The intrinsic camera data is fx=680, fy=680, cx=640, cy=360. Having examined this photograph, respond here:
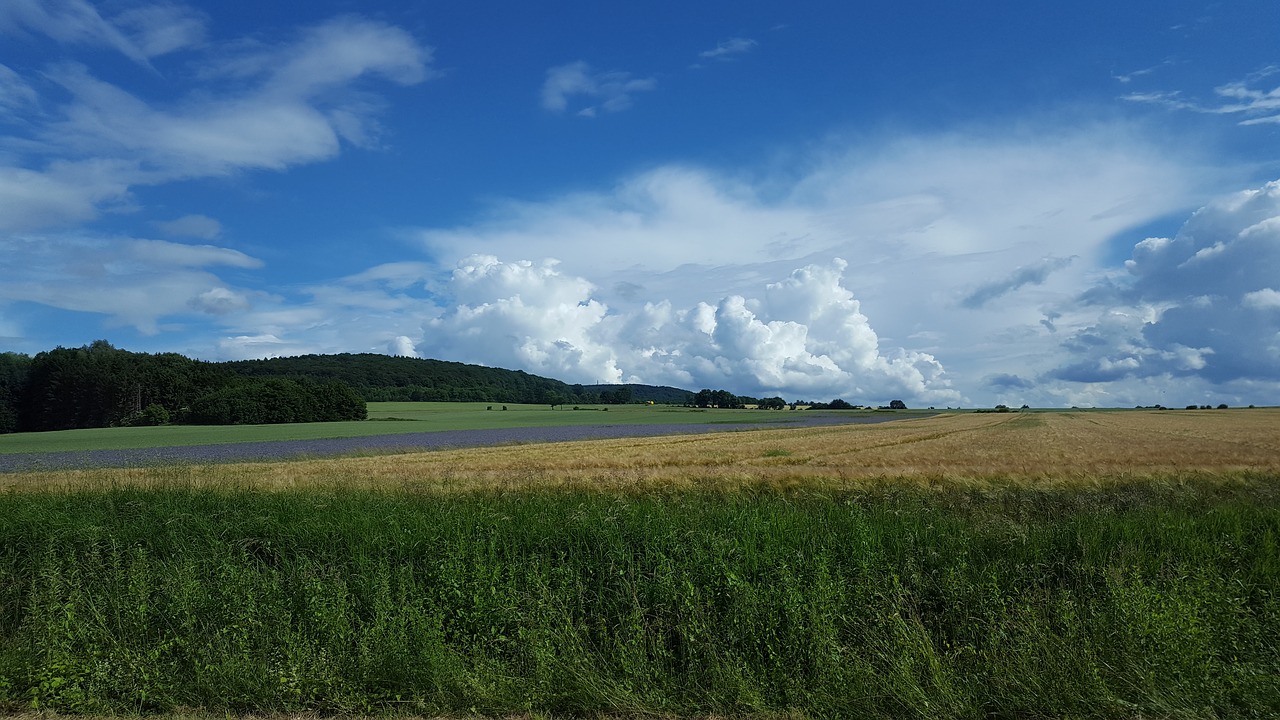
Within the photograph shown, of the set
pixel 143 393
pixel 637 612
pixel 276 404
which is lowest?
pixel 637 612

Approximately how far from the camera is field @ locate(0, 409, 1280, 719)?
21.0ft

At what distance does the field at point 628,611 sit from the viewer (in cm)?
640

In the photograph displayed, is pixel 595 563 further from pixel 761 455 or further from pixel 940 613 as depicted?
pixel 761 455

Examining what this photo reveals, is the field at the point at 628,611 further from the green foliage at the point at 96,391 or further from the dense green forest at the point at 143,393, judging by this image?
the green foliage at the point at 96,391

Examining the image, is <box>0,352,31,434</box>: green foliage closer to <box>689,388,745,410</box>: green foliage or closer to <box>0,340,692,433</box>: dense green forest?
<box>0,340,692,433</box>: dense green forest

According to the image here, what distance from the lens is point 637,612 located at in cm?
728

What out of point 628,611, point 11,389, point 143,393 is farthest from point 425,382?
point 628,611

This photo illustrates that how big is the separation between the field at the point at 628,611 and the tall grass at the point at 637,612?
0.03 metres

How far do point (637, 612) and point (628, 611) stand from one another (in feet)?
1.41

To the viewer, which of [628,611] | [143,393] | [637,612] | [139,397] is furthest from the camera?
[143,393]

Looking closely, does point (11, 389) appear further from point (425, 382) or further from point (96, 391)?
point (425, 382)

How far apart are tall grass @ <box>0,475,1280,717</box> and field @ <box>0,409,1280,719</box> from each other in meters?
0.03

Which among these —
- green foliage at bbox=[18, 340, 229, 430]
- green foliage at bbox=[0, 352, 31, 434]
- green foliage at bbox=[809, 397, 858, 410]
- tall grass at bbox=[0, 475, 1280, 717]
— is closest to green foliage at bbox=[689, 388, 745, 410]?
green foliage at bbox=[809, 397, 858, 410]

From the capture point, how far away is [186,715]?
242 inches
